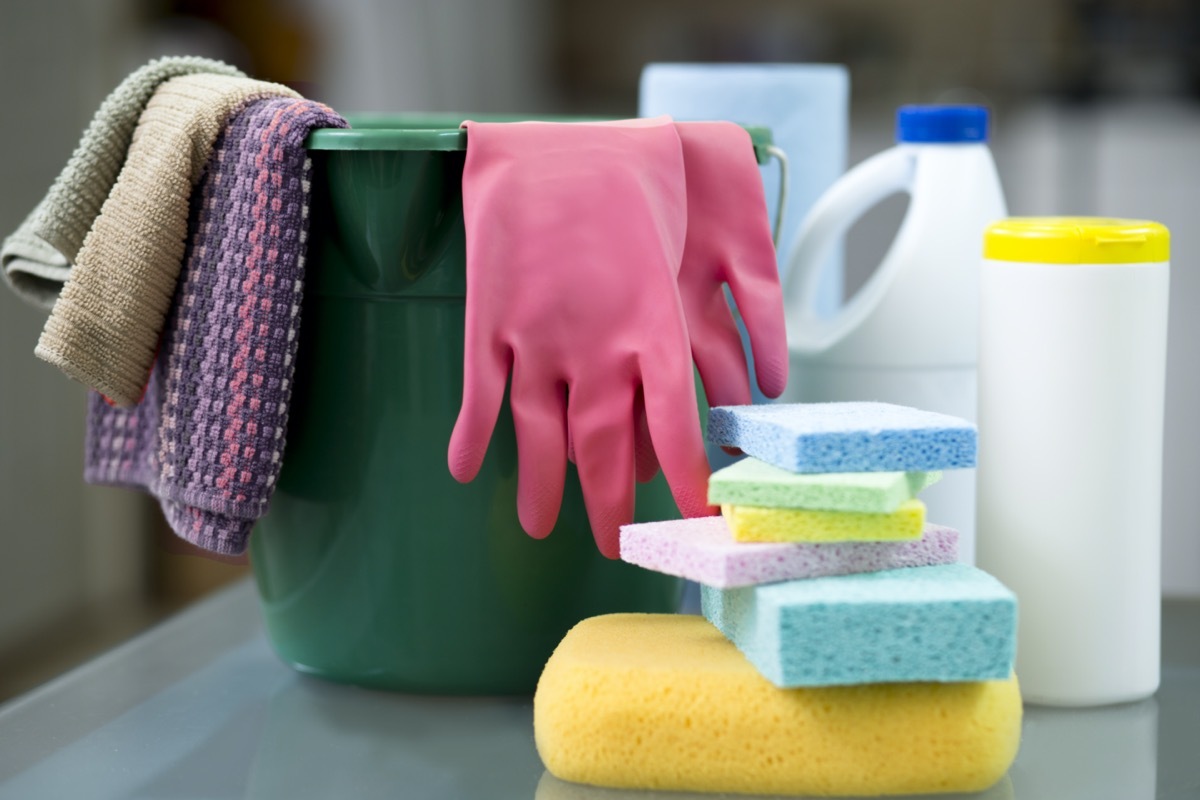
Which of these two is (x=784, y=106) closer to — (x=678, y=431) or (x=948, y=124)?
(x=948, y=124)

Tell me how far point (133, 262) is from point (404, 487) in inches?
6.1

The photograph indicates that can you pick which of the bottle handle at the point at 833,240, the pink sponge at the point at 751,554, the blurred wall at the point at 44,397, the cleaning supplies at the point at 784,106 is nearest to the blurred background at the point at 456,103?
the blurred wall at the point at 44,397

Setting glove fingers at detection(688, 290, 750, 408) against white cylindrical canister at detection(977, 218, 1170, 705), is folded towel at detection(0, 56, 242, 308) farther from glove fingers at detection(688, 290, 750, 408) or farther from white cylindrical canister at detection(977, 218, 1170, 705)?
white cylindrical canister at detection(977, 218, 1170, 705)

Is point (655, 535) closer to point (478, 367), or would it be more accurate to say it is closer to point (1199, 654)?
point (478, 367)

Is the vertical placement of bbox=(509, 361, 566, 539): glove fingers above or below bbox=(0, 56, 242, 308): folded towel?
below

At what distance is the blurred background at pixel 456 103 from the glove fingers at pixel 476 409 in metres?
1.07

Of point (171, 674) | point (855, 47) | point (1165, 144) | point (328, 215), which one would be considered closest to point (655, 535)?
point (328, 215)

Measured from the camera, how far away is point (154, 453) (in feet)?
2.14

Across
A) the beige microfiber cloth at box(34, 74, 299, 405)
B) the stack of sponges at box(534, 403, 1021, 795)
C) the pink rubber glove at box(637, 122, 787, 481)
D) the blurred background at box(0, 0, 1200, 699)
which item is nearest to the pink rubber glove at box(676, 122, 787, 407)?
the pink rubber glove at box(637, 122, 787, 481)

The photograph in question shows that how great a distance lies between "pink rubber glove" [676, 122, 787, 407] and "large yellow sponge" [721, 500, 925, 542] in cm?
12

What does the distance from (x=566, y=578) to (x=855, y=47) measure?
2694mm

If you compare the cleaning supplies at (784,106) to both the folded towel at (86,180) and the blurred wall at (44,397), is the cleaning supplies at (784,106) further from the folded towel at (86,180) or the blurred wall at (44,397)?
the blurred wall at (44,397)

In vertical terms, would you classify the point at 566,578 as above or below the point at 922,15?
below

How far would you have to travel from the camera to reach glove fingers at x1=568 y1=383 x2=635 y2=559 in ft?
1.86
